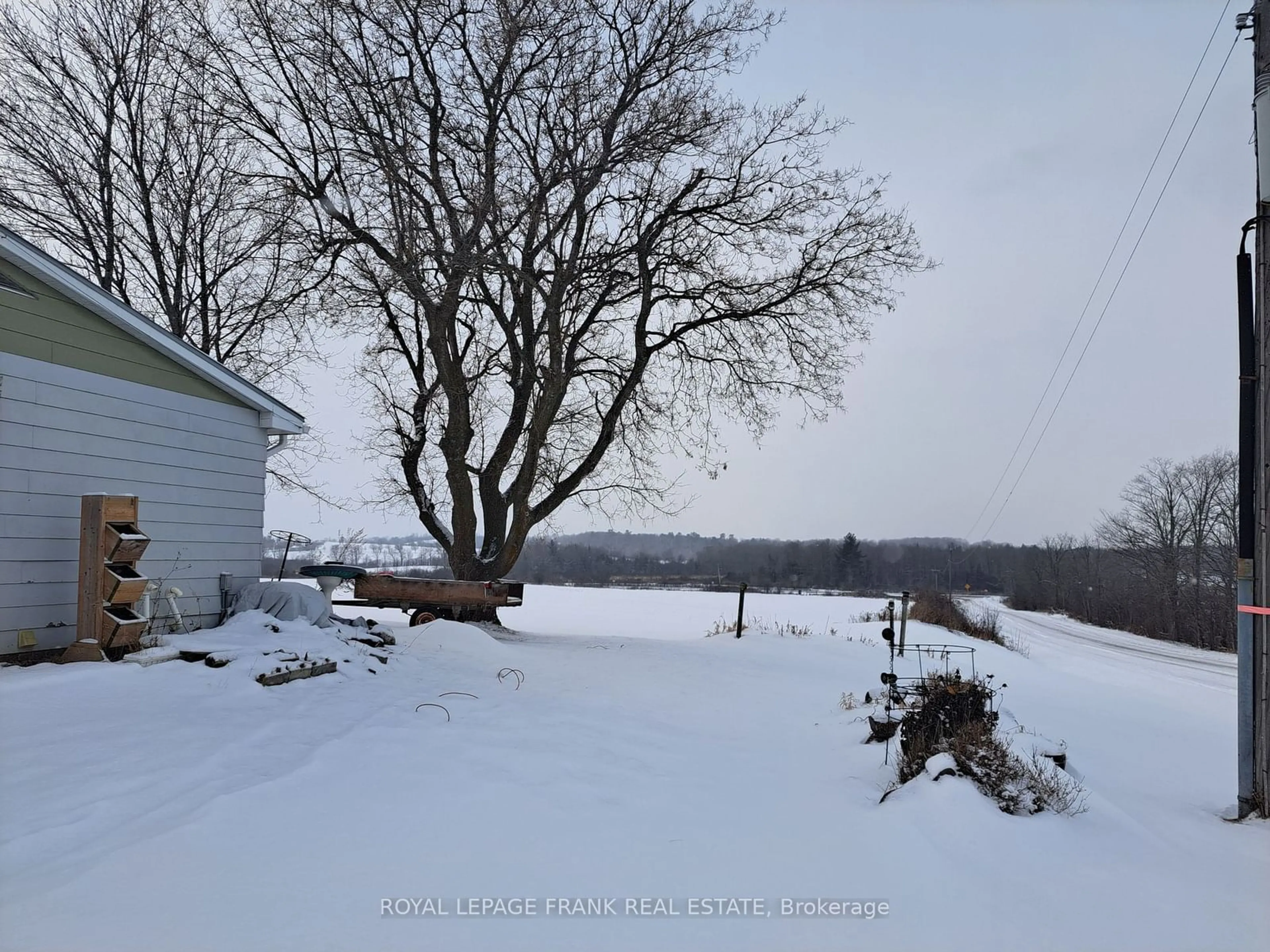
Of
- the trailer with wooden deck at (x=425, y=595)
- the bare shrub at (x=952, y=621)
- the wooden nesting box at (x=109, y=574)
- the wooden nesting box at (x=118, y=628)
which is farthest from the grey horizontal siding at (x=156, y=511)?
the bare shrub at (x=952, y=621)

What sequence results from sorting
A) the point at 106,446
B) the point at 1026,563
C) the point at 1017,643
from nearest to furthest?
the point at 106,446, the point at 1017,643, the point at 1026,563

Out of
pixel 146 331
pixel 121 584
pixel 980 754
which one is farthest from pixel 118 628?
pixel 980 754

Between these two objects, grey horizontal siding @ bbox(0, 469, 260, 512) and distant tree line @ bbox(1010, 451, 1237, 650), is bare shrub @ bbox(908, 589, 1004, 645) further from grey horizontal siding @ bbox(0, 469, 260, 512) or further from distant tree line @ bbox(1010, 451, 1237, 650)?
grey horizontal siding @ bbox(0, 469, 260, 512)

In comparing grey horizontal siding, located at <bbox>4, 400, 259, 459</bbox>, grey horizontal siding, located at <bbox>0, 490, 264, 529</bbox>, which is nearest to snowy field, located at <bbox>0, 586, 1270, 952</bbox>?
grey horizontal siding, located at <bbox>0, 490, 264, 529</bbox>

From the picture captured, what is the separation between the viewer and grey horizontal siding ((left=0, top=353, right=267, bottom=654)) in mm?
5973

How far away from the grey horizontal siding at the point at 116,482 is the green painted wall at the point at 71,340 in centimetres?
10

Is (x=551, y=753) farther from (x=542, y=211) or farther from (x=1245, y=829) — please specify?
(x=542, y=211)

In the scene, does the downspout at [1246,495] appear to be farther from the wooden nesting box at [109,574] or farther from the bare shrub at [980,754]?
the wooden nesting box at [109,574]

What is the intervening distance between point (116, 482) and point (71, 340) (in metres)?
1.39

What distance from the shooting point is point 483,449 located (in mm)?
13812

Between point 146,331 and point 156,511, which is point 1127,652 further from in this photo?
point 146,331

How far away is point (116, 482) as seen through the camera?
22.6 ft

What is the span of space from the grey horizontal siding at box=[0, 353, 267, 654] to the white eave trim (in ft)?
0.82

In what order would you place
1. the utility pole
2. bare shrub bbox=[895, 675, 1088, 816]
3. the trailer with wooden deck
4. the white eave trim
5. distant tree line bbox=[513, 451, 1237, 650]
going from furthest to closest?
distant tree line bbox=[513, 451, 1237, 650], the trailer with wooden deck, the white eave trim, the utility pole, bare shrub bbox=[895, 675, 1088, 816]
